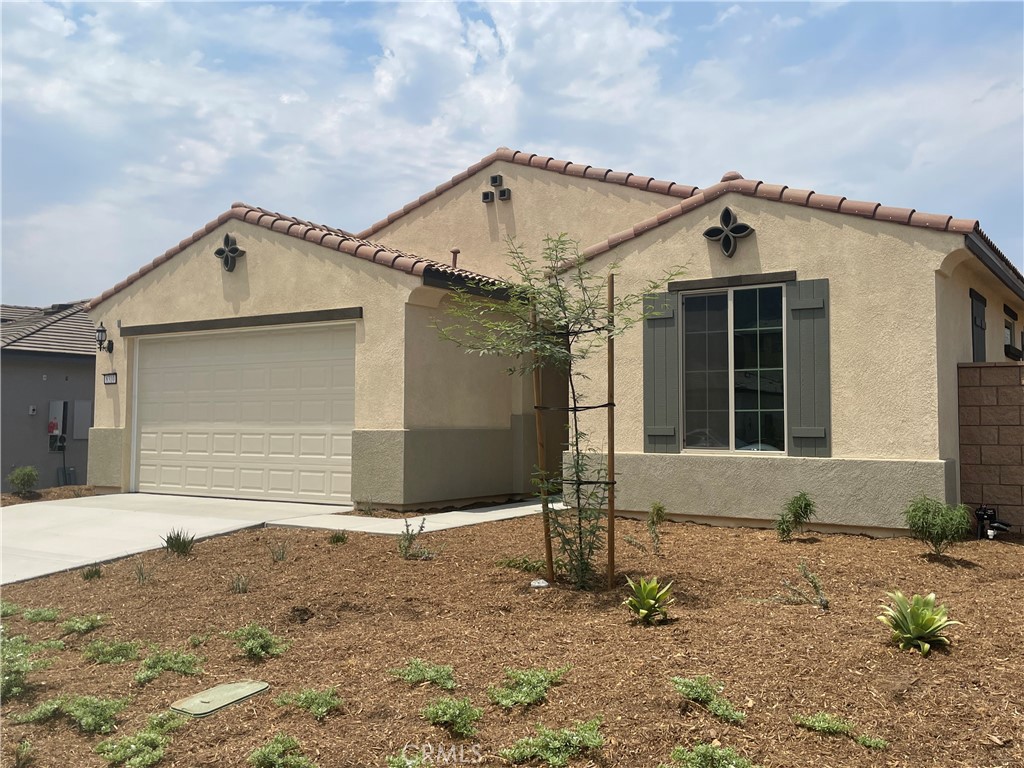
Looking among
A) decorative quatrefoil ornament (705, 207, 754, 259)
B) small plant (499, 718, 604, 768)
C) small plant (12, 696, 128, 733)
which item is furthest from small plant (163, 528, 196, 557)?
decorative quatrefoil ornament (705, 207, 754, 259)

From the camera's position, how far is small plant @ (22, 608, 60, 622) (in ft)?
21.9

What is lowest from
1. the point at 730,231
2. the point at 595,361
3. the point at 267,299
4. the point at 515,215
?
the point at 595,361

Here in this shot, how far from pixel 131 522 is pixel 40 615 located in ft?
14.3

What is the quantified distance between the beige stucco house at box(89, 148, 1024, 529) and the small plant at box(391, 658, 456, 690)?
520 centimetres

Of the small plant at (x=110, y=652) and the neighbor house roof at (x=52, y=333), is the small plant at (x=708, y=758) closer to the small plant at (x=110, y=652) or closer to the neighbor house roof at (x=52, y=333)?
the small plant at (x=110, y=652)

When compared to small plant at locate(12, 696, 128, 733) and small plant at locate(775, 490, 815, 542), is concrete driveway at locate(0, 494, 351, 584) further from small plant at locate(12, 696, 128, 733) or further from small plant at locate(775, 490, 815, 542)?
small plant at locate(775, 490, 815, 542)

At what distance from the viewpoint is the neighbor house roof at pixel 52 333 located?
17.9 metres

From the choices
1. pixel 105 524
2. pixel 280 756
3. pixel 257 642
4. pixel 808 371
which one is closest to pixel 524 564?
pixel 257 642

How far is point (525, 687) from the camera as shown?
4598 millimetres

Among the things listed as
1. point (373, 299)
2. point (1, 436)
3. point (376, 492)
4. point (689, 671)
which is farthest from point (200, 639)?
point (1, 436)

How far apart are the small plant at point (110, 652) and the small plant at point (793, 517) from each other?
6.15 m

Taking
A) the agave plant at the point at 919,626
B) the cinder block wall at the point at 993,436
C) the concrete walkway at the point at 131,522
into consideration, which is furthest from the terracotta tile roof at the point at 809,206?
the agave plant at the point at 919,626

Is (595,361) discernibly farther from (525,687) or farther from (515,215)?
(525,687)

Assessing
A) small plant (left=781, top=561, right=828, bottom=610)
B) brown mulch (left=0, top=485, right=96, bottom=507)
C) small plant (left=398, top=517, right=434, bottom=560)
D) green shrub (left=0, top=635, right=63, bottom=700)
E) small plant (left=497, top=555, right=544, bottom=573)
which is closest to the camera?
green shrub (left=0, top=635, right=63, bottom=700)
